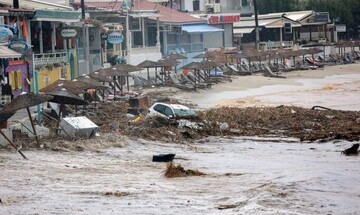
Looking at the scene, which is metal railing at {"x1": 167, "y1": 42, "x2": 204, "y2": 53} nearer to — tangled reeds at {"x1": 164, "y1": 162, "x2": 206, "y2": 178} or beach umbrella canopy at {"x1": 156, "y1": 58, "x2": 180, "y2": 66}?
beach umbrella canopy at {"x1": 156, "y1": 58, "x2": 180, "y2": 66}

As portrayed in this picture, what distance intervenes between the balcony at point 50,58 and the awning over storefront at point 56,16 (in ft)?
5.94

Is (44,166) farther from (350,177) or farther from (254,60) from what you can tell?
(254,60)

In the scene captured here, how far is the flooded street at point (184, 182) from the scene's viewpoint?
16.8 m

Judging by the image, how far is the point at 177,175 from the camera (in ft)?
70.8

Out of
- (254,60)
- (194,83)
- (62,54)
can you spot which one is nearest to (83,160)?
(62,54)

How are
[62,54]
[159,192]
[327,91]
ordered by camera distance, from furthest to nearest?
[327,91]
[62,54]
[159,192]

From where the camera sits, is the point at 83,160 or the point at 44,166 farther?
the point at 83,160

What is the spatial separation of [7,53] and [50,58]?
11.8 m

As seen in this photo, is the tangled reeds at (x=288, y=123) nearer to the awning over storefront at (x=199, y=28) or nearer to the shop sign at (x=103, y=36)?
the shop sign at (x=103, y=36)

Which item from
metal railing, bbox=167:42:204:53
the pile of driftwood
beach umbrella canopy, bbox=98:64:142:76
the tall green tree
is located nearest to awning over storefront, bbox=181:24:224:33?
metal railing, bbox=167:42:204:53

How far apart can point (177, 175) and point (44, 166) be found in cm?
340

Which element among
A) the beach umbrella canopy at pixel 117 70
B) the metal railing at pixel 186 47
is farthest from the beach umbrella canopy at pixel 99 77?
the metal railing at pixel 186 47

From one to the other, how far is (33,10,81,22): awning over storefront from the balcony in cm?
181

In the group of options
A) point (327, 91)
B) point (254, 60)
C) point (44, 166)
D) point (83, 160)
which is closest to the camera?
point (44, 166)
